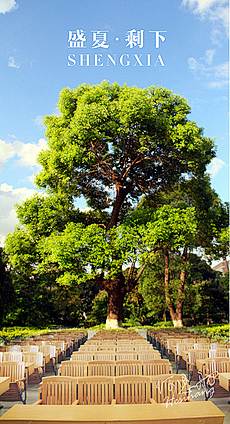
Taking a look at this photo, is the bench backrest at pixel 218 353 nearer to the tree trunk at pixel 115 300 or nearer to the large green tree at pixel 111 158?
the large green tree at pixel 111 158

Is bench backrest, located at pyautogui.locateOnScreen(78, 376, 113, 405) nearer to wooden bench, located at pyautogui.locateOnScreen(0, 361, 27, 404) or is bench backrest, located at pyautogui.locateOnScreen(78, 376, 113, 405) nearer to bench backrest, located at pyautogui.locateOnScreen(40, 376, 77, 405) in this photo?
bench backrest, located at pyautogui.locateOnScreen(40, 376, 77, 405)

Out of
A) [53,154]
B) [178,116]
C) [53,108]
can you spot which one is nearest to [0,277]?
[53,154]

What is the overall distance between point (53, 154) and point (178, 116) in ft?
30.2

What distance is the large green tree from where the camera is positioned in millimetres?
19906

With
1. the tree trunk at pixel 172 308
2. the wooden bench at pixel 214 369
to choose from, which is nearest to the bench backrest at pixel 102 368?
the wooden bench at pixel 214 369

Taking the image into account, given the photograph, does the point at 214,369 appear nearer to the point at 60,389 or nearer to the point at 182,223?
the point at 60,389

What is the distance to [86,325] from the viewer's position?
39.8 meters

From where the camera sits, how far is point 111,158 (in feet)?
78.1

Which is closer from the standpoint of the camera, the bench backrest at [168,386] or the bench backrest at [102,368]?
the bench backrest at [168,386]

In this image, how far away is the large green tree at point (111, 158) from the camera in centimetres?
1991

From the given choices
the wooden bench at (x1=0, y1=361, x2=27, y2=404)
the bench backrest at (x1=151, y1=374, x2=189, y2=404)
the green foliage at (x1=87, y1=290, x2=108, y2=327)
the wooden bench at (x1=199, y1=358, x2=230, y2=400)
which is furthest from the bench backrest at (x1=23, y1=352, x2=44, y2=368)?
the green foliage at (x1=87, y1=290, x2=108, y2=327)

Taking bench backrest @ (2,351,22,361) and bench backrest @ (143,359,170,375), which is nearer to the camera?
bench backrest @ (143,359,170,375)

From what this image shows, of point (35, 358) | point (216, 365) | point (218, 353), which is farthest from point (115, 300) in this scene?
point (216, 365)

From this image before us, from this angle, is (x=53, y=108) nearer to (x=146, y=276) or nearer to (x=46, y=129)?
(x=46, y=129)
